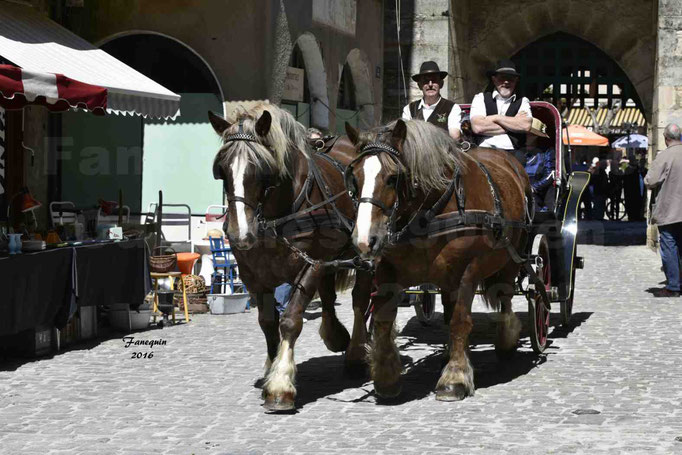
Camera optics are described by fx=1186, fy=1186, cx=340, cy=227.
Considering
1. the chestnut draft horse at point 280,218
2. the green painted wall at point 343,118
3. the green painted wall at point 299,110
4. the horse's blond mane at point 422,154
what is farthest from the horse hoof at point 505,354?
the green painted wall at point 343,118

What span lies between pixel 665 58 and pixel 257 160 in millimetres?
13206

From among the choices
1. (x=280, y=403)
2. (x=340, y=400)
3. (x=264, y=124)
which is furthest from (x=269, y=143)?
→ (x=340, y=400)

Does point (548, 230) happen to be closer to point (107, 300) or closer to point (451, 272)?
point (451, 272)

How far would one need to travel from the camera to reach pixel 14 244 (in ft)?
30.0

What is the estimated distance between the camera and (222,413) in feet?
23.0

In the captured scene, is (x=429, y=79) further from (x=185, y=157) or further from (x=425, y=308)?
(x=185, y=157)

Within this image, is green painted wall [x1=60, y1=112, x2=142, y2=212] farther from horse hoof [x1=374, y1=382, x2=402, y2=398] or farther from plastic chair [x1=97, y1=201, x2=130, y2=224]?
horse hoof [x1=374, y1=382, x2=402, y2=398]

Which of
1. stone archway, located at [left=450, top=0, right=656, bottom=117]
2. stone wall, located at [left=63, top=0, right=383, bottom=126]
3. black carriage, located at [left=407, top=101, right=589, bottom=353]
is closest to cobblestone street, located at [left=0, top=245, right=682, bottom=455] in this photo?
black carriage, located at [left=407, top=101, right=589, bottom=353]

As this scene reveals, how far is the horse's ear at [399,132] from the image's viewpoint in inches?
275

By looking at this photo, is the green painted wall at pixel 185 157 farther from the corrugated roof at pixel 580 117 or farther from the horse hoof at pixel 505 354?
the corrugated roof at pixel 580 117

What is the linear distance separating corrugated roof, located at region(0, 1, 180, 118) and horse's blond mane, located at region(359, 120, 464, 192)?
418 cm

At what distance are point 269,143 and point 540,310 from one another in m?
3.01

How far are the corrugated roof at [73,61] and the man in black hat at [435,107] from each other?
10.6 feet

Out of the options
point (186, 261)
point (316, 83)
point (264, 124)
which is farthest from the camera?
point (316, 83)
